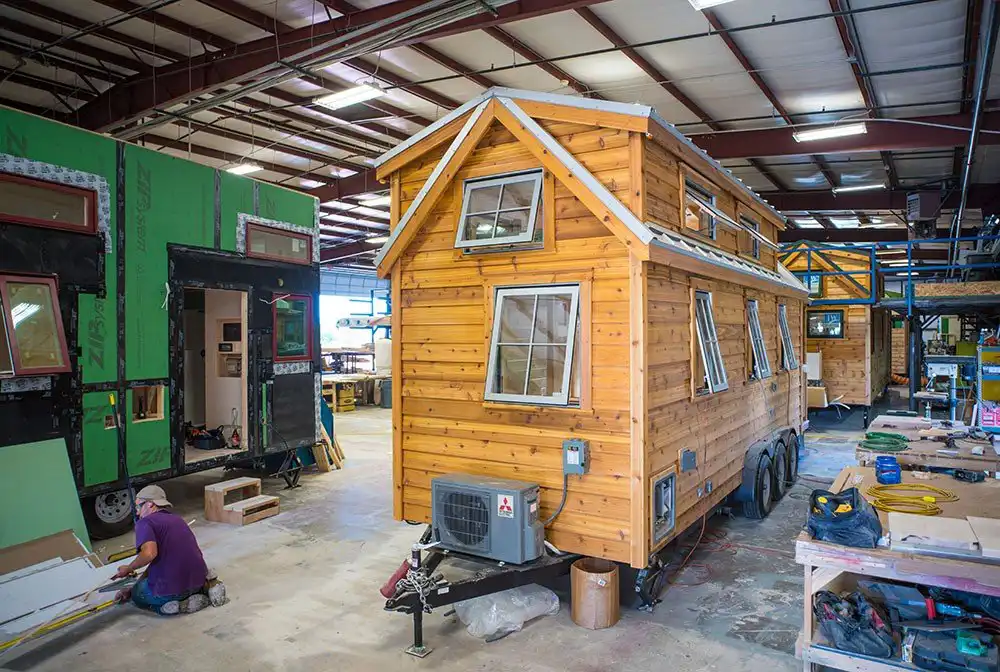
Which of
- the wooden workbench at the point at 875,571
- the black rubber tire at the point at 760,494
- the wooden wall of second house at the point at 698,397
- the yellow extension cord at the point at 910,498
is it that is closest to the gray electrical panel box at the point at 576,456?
the wooden wall of second house at the point at 698,397

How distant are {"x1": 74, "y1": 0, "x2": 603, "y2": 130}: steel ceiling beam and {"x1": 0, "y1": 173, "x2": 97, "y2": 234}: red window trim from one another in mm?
3284

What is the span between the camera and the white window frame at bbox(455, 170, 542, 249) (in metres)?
5.74

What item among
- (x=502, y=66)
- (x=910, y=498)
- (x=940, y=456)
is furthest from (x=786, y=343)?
(x=502, y=66)

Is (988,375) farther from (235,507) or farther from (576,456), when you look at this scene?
(235,507)

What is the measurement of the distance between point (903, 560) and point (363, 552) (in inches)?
207

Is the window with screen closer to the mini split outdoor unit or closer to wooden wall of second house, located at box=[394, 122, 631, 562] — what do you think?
wooden wall of second house, located at box=[394, 122, 631, 562]

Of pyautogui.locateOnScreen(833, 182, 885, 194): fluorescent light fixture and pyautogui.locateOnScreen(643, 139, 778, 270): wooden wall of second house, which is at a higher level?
pyautogui.locateOnScreen(833, 182, 885, 194): fluorescent light fixture

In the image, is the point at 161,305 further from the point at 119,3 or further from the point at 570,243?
the point at 570,243

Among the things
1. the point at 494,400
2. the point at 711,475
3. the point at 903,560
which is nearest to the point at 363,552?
the point at 494,400

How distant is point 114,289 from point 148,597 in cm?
381

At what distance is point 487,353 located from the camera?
5.88m

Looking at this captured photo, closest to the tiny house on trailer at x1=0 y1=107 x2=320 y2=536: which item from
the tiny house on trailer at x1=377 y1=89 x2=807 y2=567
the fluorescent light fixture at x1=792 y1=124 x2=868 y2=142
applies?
the tiny house on trailer at x1=377 y1=89 x2=807 y2=567

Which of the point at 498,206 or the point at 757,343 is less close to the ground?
the point at 498,206

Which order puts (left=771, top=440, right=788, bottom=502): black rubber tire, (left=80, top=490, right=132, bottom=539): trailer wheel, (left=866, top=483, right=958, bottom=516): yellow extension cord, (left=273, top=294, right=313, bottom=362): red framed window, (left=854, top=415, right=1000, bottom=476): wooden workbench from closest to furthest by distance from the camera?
(left=866, top=483, right=958, bottom=516): yellow extension cord, (left=854, top=415, right=1000, bottom=476): wooden workbench, (left=80, top=490, right=132, bottom=539): trailer wheel, (left=771, top=440, right=788, bottom=502): black rubber tire, (left=273, top=294, right=313, bottom=362): red framed window
